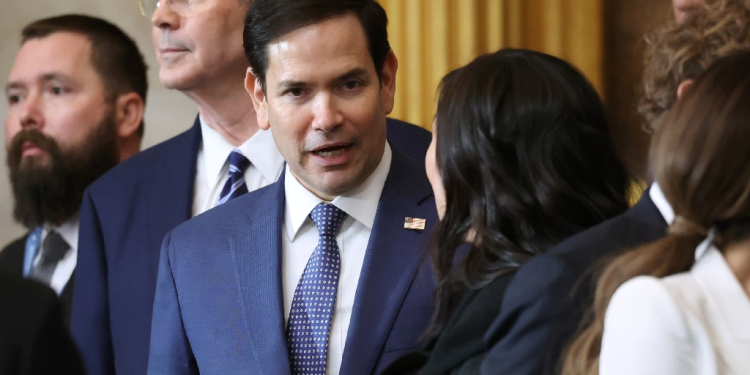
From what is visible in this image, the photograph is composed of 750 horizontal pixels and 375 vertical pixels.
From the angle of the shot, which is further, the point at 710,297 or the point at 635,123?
the point at 635,123

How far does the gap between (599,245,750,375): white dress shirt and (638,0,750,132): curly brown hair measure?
714mm

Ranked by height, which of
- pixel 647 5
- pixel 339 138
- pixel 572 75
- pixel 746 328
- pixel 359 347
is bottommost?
pixel 359 347

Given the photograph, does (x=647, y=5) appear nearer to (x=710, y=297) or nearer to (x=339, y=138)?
(x=339, y=138)

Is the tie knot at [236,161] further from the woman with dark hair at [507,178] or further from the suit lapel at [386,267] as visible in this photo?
the woman with dark hair at [507,178]

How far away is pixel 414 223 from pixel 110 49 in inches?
→ 71.7

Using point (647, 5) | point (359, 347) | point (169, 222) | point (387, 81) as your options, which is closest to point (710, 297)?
point (359, 347)

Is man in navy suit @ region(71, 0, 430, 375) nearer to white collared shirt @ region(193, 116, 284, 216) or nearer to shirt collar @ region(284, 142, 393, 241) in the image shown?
white collared shirt @ region(193, 116, 284, 216)

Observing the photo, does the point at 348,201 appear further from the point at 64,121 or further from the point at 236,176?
the point at 64,121

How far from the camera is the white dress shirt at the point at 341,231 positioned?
5.98ft

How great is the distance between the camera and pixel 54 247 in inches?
119

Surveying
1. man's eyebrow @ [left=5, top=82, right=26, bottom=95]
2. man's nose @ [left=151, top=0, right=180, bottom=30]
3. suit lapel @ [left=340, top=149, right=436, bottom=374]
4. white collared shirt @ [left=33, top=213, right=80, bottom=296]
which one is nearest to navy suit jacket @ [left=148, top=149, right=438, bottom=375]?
suit lapel @ [left=340, top=149, right=436, bottom=374]

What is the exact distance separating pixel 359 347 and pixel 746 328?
79 centimetres

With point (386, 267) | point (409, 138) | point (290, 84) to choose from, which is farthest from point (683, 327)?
point (409, 138)

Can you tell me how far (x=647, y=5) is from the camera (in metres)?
2.70
